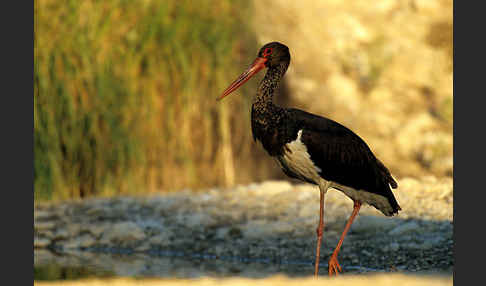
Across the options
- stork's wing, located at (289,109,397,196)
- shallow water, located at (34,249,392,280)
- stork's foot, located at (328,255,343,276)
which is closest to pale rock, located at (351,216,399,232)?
shallow water, located at (34,249,392,280)

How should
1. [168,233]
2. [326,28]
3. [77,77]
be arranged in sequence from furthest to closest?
[326,28], [77,77], [168,233]

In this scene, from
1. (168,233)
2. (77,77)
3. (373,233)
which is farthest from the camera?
(77,77)

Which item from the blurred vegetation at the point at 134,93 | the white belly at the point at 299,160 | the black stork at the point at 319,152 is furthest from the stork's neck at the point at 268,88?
the blurred vegetation at the point at 134,93

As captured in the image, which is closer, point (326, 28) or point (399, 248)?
point (399, 248)

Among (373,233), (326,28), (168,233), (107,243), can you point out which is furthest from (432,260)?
(326,28)

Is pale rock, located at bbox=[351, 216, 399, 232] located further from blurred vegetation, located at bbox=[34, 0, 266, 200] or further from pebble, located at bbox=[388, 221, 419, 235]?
blurred vegetation, located at bbox=[34, 0, 266, 200]

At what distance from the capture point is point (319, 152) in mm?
5215

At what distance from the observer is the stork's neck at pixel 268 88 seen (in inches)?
213

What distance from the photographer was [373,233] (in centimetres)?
617

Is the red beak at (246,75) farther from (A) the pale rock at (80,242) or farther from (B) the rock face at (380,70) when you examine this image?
(B) the rock face at (380,70)

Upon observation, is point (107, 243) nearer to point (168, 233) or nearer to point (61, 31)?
point (168, 233)

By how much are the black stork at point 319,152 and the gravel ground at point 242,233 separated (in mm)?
446

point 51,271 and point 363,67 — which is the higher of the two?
point 363,67

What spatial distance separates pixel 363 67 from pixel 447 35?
142cm
